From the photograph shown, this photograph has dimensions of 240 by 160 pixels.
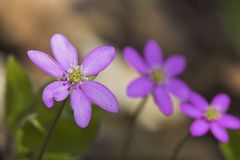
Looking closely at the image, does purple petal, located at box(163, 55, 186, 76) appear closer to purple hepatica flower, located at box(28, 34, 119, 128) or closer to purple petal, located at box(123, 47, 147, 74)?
purple petal, located at box(123, 47, 147, 74)

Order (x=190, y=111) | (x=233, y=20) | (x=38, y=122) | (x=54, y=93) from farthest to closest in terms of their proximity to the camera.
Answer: (x=233, y=20)
(x=38, y=122)
(x=190, y=111)
(x=54, y=93)

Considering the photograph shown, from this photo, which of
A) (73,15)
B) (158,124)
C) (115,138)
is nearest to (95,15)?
(73,15)

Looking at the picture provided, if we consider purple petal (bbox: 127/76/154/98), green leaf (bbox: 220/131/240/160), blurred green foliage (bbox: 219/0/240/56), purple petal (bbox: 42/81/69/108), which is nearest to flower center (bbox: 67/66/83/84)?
purple petal (bbox: 42/81/69/108)

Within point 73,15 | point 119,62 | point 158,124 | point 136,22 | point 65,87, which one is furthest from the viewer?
point 136,22

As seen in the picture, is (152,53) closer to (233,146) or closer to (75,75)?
(233,146)

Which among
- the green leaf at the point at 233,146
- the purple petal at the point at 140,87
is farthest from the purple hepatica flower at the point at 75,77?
the green leaf at the point at 233,146

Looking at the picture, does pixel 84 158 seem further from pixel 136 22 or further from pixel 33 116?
pixel 136 22

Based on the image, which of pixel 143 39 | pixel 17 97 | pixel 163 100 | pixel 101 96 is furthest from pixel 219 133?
pixel 143 39
